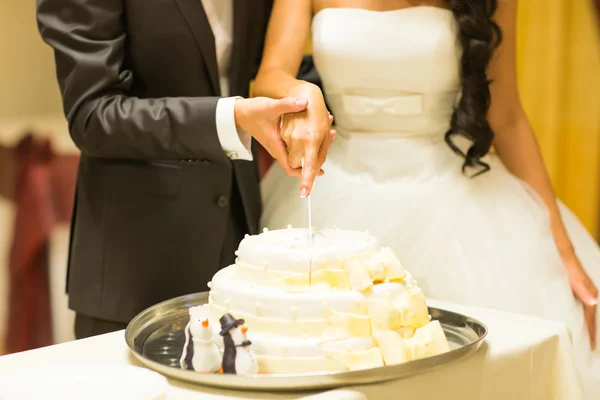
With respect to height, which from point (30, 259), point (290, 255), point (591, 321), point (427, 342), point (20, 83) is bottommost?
point (30, 259)

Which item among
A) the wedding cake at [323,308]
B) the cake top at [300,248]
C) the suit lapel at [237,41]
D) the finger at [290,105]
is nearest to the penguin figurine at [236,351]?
the wedding cake at [323,308]

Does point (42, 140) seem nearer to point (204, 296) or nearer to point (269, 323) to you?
point (204, 296)

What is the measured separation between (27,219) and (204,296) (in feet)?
6.15

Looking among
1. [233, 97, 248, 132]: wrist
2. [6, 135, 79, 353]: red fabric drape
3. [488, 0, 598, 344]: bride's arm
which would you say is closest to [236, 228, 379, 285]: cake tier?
[233, 97, 248, 132]: wrist

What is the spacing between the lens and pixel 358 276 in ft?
3.51

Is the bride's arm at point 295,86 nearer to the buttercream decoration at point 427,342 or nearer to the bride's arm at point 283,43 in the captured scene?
the bride's arm at point 283,43

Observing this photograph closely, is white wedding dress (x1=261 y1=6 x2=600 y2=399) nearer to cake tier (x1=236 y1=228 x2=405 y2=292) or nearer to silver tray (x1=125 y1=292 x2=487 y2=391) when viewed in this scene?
silver tray (x1=125 y1=292 x2=487 y2=391)

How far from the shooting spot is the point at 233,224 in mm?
1868

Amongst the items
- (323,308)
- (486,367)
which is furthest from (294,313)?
(486,367)

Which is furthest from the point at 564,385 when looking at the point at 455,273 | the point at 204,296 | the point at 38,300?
the point at 38,300

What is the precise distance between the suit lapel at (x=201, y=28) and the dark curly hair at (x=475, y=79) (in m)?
0.65

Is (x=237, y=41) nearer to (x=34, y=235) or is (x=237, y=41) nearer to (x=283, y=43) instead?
(x=283, y=43)

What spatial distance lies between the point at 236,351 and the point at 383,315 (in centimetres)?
21

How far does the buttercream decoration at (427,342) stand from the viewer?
3.46ft
